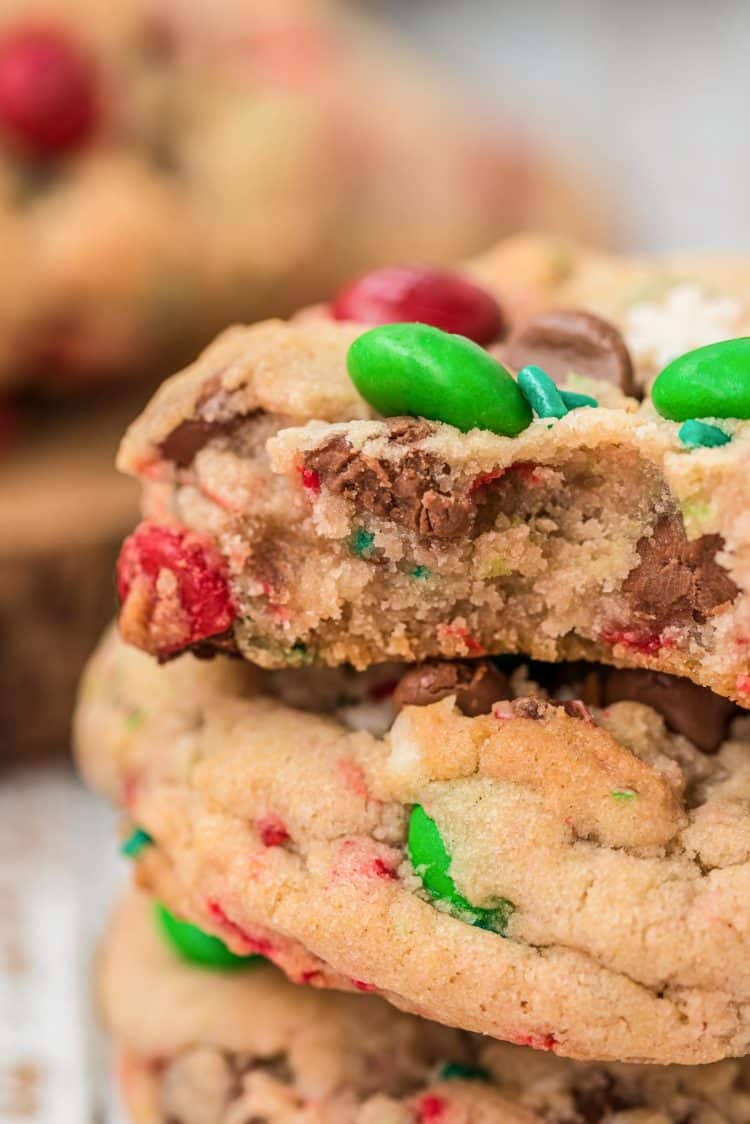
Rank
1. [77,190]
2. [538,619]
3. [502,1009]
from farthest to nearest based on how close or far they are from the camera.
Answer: [77,190] < [538,619] < [502,1009]

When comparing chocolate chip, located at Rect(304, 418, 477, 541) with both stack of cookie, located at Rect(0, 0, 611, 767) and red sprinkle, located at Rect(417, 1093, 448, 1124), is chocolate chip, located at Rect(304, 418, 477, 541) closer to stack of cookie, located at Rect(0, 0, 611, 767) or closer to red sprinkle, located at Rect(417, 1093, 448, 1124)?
red sprinkle, located at Rect(417, 1093, 448, 1124)

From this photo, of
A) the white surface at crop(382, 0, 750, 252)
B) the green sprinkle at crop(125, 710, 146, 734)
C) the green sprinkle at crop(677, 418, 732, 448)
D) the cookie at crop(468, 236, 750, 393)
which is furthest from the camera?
the white surface at crop(382, 0, 750, 252)

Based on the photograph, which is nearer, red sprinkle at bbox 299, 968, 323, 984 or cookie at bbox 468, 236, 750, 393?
red sprinkle at bbox 299, 968, 323, 984

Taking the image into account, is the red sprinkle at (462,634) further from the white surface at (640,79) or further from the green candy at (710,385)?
the white surface at (640,79)

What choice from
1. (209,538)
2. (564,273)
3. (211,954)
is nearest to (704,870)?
(209,538)

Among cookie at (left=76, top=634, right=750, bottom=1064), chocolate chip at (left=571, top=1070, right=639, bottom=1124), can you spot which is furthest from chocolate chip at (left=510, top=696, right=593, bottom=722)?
chocolate chip at (left=571, top=1070, right=639, bottom=1124)

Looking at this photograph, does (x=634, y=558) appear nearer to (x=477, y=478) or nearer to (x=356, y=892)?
(x=477, y=478)

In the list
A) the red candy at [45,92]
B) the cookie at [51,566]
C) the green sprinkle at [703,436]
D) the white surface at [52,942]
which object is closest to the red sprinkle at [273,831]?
the green sprinkle at [703,436]
